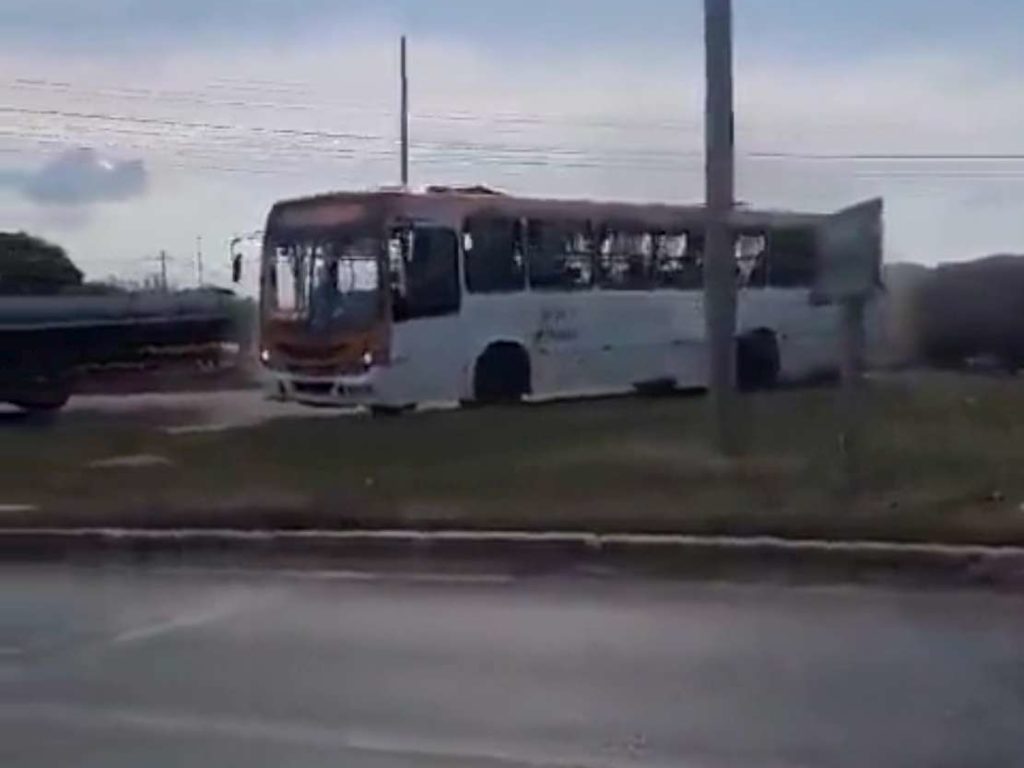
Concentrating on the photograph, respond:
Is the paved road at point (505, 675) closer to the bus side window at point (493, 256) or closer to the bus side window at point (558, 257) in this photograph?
the bus side window at point (493, 256)

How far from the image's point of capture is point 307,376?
29172 mm

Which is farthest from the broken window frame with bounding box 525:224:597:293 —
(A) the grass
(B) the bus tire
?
(A) the grass

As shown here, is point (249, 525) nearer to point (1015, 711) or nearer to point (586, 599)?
point (586, 599)

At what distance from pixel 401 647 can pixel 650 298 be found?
21.2 meters

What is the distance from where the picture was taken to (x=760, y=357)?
34000 millimetres

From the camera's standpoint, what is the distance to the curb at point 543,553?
12312mm

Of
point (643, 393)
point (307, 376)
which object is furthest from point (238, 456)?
point (643, 393)

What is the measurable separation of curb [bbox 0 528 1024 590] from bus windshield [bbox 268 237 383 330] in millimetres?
13440

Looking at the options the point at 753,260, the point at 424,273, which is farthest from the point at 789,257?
the point at 424,273

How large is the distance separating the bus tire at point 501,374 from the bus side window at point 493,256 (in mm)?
854

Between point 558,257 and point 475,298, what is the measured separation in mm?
1852

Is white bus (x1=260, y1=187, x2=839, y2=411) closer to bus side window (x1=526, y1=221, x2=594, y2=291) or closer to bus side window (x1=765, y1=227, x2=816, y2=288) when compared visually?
bus side window (x1=526, y1=221, x2=594, y2=291)

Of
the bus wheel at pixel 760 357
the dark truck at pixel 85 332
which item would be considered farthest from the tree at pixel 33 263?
the bus wheel at pixel 760 357

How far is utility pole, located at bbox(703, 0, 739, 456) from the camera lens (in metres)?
20.9
